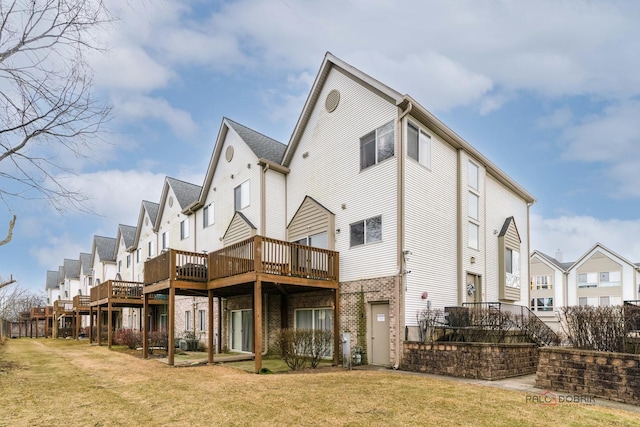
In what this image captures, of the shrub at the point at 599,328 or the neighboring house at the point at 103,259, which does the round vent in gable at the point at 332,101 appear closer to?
the shrub at the point at 599,328

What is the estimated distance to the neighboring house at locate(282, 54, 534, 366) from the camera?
13.8m

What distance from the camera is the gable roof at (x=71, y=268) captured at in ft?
192

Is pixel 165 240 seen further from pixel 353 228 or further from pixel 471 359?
pixel 471 359

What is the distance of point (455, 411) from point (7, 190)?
8077 millimetres

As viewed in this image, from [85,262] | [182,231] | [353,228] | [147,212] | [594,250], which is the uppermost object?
[147,212]

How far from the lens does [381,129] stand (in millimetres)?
14688

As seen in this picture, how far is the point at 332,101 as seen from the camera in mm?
16734

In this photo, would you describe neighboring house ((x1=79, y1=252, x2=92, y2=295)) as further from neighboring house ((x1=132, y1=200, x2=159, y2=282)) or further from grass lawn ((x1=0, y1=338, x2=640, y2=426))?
grass lawn ((x1=0, y1=338, x2=640, y2=426))

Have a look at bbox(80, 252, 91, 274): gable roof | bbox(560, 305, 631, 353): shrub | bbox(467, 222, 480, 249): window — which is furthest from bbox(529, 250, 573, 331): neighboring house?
bbox(80, 252, 91, 274): gable roof

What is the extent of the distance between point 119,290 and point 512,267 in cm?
2167

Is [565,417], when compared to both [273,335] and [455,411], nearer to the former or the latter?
Result: [455,411]

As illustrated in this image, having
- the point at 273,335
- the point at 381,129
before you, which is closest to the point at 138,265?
the point at 273,335

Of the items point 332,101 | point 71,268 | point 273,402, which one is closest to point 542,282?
point 332,101

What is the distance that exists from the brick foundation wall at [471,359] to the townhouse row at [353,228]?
2.16ft
